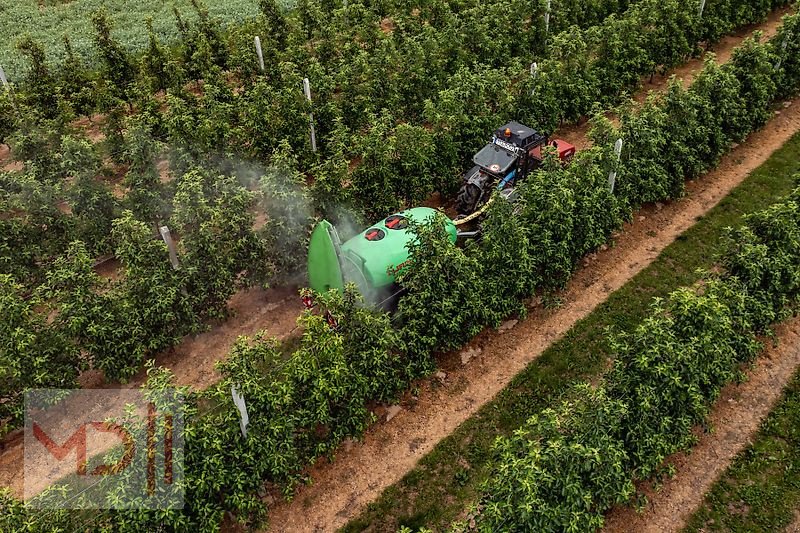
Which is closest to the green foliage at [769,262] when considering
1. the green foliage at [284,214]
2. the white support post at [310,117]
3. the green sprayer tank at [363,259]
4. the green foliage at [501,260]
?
the green foliage at [501,260]

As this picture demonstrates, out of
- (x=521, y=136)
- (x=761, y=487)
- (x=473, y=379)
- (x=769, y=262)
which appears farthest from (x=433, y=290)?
(x=761, y=487)

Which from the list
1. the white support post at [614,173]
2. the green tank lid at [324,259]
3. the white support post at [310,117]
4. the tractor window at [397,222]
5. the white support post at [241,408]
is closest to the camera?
the white support post at [241,408]

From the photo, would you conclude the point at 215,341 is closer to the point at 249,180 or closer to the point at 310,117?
the point at 249,180

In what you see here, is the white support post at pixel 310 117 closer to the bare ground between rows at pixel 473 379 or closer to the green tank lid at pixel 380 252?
the green tank lid at pixel 380 252

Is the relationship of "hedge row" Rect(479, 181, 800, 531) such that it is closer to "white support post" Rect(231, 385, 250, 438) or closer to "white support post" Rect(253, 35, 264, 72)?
"white support post" Rect(231, 385, 250, 438)

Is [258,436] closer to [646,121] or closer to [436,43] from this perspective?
[646,121]

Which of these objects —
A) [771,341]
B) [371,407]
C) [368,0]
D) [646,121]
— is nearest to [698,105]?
[646,121]
